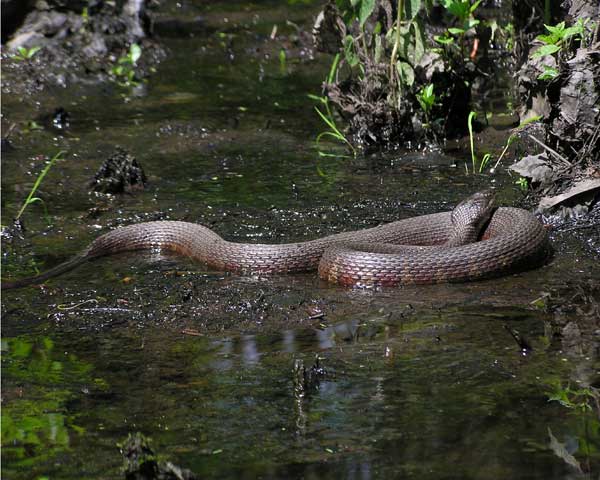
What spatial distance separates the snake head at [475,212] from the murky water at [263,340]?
0.64 meters

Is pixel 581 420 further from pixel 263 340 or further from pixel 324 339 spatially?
pixel 263 340

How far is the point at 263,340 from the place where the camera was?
21.2ft

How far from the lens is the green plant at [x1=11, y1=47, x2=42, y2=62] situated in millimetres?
13453

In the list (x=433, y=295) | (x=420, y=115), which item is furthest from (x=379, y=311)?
(x=420, y=115)

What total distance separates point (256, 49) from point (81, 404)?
1038 cm

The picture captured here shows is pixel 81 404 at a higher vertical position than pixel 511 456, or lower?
lower

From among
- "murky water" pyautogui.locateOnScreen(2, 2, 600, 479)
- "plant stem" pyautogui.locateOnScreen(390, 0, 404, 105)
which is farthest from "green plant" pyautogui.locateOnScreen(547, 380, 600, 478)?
"plant stem" pyautogui.locateOnScreen(390, 0, 404, 105)

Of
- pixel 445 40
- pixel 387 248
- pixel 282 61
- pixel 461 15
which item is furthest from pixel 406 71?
pixel 282 61

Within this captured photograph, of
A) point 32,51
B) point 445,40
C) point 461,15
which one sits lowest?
point 32,51

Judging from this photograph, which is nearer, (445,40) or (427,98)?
(445,40)

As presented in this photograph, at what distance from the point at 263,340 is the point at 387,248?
1701mm

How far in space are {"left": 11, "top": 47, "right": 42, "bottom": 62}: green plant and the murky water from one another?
245 cm

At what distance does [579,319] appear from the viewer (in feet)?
21.1

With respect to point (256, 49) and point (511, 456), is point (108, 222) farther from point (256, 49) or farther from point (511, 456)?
point (256, 49)
